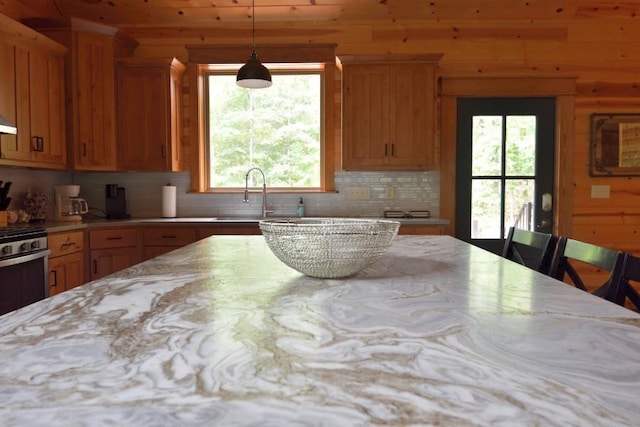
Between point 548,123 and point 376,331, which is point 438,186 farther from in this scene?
point 376,331

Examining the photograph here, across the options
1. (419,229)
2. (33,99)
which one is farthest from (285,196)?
(33,99)

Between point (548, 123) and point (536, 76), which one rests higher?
point (536, 76)

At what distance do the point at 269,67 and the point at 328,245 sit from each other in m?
3.31

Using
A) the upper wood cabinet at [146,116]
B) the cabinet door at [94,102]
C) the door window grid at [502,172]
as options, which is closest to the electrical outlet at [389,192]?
the door window grid at [502,172]

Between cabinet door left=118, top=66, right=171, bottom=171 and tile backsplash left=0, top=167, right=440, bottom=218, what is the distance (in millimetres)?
332

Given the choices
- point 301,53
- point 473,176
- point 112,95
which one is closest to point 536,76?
point 473,176

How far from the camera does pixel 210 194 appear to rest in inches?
161

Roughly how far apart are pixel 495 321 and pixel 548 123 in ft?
12.4

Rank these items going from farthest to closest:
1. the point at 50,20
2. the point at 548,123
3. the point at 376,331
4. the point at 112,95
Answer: the point at 548,123 < the point at 112,95 < the point at 50,20 < the point at 376,331

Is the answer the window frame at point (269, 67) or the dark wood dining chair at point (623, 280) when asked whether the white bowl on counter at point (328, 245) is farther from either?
the window frame at point (269, 67)

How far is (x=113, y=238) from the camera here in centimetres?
346

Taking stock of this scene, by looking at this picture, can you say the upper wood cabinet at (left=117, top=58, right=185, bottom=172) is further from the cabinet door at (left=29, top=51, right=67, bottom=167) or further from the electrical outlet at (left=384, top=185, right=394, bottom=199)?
the electrical outlet at (left=384, top=185, right=394, bottom=199)

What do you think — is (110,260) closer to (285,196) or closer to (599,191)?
(285,196)

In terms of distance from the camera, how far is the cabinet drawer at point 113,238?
3.38 m
